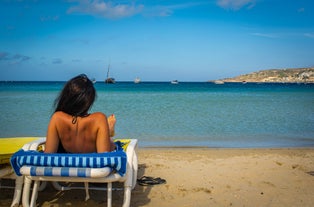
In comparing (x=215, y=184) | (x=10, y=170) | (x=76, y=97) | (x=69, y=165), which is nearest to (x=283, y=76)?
(x=215, y=184)

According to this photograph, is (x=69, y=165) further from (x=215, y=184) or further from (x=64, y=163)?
(x=215, y=184)

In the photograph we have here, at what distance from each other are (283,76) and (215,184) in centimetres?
14949

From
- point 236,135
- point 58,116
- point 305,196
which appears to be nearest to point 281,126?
point 236,135

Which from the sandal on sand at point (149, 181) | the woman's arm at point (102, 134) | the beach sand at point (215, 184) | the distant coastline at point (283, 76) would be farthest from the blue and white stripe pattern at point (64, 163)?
→ the distant coastline at point (283, 76)

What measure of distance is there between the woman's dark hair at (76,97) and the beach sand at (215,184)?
1385 mm

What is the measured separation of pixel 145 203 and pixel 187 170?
179cm

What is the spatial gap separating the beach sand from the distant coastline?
143556 mm

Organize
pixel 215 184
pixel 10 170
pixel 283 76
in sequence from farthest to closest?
1. pixel 283 76
2. pixel 215 184
3. pixel 10 170

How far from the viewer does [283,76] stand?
475 ft

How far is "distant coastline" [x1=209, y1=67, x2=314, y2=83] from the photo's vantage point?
5497 inches

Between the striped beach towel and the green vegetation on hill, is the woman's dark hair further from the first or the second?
the green vegetation on hill

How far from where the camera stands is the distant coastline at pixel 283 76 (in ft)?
458

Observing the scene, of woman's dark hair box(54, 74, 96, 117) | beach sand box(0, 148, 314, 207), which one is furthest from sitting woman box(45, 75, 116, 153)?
beach sand box(0, 148, 314, 207)

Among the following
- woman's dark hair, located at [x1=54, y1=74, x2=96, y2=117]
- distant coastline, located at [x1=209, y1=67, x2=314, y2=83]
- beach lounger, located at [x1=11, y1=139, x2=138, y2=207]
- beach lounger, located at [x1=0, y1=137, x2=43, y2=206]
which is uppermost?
distant coastline, located at [x1=209, y1=67, x2=314, y2=83]
